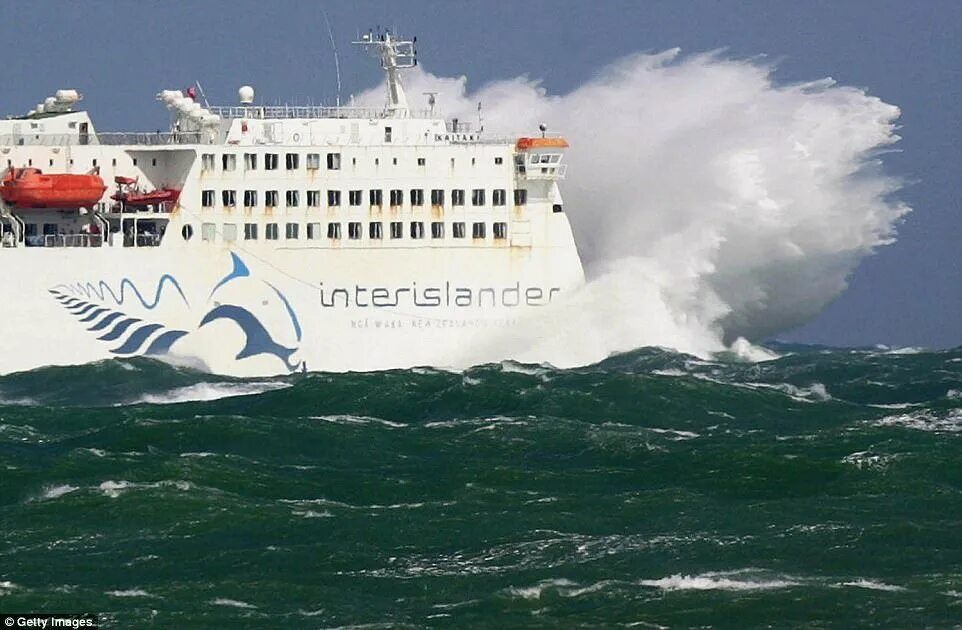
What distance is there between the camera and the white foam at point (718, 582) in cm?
2242

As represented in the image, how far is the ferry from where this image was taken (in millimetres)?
44312

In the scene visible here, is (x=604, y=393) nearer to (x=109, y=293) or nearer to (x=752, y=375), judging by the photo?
(x=752, y=375)

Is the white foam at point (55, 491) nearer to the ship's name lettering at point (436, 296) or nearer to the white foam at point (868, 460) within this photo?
the white foam at point (868, 460)

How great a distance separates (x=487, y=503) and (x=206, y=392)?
52.5 feet

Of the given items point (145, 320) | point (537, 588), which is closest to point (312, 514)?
point (537, 588)

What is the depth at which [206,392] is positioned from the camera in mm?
42531

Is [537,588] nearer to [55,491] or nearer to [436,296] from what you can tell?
[55,491]

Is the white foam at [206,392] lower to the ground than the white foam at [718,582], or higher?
higher

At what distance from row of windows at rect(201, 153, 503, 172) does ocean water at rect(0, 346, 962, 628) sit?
5514 millimetres

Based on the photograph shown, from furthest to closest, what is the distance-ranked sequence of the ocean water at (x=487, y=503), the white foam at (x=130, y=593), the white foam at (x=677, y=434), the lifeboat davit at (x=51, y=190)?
1. the lifeboat davit at (x=51, y=190)
2. the white foam at (x=677, y=434)
3. the white foam at (x=130, y=593)
4. the ocean water at (x=487, y=503)

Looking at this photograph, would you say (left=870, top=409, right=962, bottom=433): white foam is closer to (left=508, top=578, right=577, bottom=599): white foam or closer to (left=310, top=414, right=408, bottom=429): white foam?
(left=310, top=414, right=408, bottom=429): white foam

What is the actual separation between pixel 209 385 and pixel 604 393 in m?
9.28

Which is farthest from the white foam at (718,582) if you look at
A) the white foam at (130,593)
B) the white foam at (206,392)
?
the white foam at (206,392)

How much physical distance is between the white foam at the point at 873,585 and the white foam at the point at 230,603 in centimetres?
692
